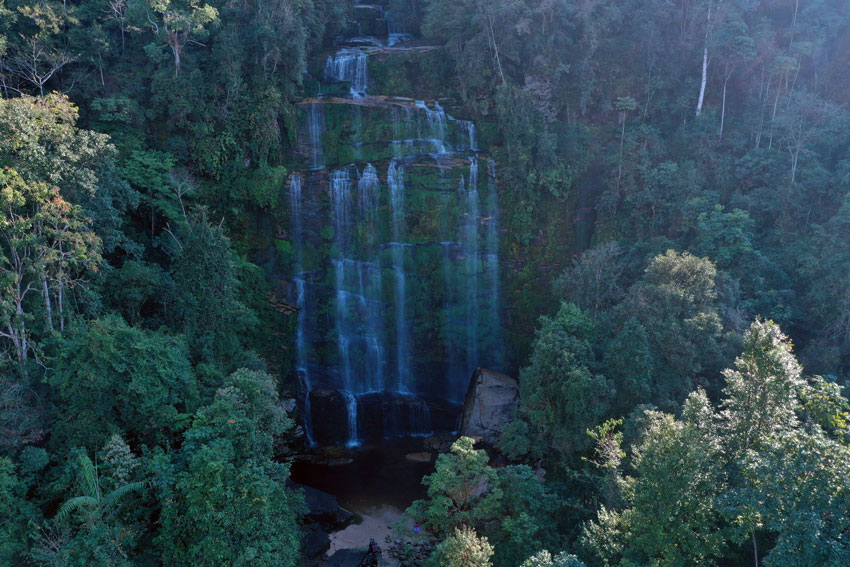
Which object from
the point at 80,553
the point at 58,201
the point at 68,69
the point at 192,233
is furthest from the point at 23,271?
the point at 68,69

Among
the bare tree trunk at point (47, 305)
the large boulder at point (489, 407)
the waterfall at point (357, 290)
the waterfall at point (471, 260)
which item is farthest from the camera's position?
the waterfall at point (471, 260)

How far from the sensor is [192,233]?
18.3 m

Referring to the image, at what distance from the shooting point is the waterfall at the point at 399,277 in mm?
25219

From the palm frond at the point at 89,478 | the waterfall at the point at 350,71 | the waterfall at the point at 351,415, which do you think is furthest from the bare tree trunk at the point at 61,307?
the waterfall at the point at 350,71

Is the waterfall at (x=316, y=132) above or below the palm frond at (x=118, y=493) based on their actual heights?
above

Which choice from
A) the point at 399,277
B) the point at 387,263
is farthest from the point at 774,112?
the point at 387,263

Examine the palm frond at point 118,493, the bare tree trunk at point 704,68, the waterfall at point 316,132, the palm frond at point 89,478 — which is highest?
the bare tree trunk at point 704,68

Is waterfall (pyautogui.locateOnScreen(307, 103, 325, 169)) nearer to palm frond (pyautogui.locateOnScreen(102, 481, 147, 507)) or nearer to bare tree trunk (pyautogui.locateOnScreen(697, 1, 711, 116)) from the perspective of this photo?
palm frond (pyautogui.locateOnScreen(102, 481, 147, 507))

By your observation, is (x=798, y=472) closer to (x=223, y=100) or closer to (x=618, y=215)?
(x=618, y=215)

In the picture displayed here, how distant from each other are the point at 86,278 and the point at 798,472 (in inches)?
716

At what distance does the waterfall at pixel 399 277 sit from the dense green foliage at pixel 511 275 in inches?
73.5

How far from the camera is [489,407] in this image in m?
22.6

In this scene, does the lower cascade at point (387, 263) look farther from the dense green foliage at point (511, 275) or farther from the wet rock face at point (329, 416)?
the dense green foliage at point (511, 275)

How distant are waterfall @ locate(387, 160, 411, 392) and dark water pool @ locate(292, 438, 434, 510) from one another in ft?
12.0
